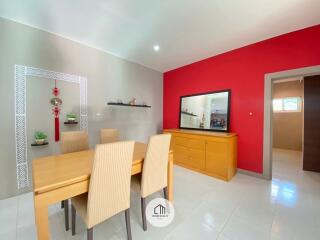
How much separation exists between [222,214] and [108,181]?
146 centimetres

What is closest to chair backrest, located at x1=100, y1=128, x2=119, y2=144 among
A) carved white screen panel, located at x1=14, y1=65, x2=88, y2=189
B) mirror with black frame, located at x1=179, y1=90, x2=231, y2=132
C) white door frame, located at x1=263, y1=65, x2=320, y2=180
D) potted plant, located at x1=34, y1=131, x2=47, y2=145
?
potted plant, located at x1=34, y1=131, x2=47, y2=145

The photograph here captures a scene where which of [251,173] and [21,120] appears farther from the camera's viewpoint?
[251,173]

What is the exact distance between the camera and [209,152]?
2873mm

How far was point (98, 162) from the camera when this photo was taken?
1.11 metres

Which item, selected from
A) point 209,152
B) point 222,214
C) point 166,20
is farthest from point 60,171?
point 209,152

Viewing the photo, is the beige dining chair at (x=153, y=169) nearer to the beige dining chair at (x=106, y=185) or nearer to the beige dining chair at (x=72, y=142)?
the beige dining chair at (x=106, y=185)

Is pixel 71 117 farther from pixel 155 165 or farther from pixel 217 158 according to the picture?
pixel 217 158

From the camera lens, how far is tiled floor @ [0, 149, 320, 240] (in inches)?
58.2

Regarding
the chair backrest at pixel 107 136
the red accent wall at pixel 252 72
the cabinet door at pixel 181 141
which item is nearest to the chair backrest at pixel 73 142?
the chair backrest at pixel 107 136

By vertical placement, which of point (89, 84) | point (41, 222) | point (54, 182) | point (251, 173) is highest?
point (89, 84)

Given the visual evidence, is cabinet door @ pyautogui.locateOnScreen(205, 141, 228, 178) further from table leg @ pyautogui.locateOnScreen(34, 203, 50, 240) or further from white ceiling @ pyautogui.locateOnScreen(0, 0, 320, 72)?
table leg @ pyautogui.locateOnScreen(34, 203, 50, 240)

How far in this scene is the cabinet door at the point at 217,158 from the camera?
2.65m

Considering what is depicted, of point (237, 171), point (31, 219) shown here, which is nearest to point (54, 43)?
point (31, 219)

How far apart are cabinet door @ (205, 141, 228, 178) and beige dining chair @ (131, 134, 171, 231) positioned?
1361 millimetres
